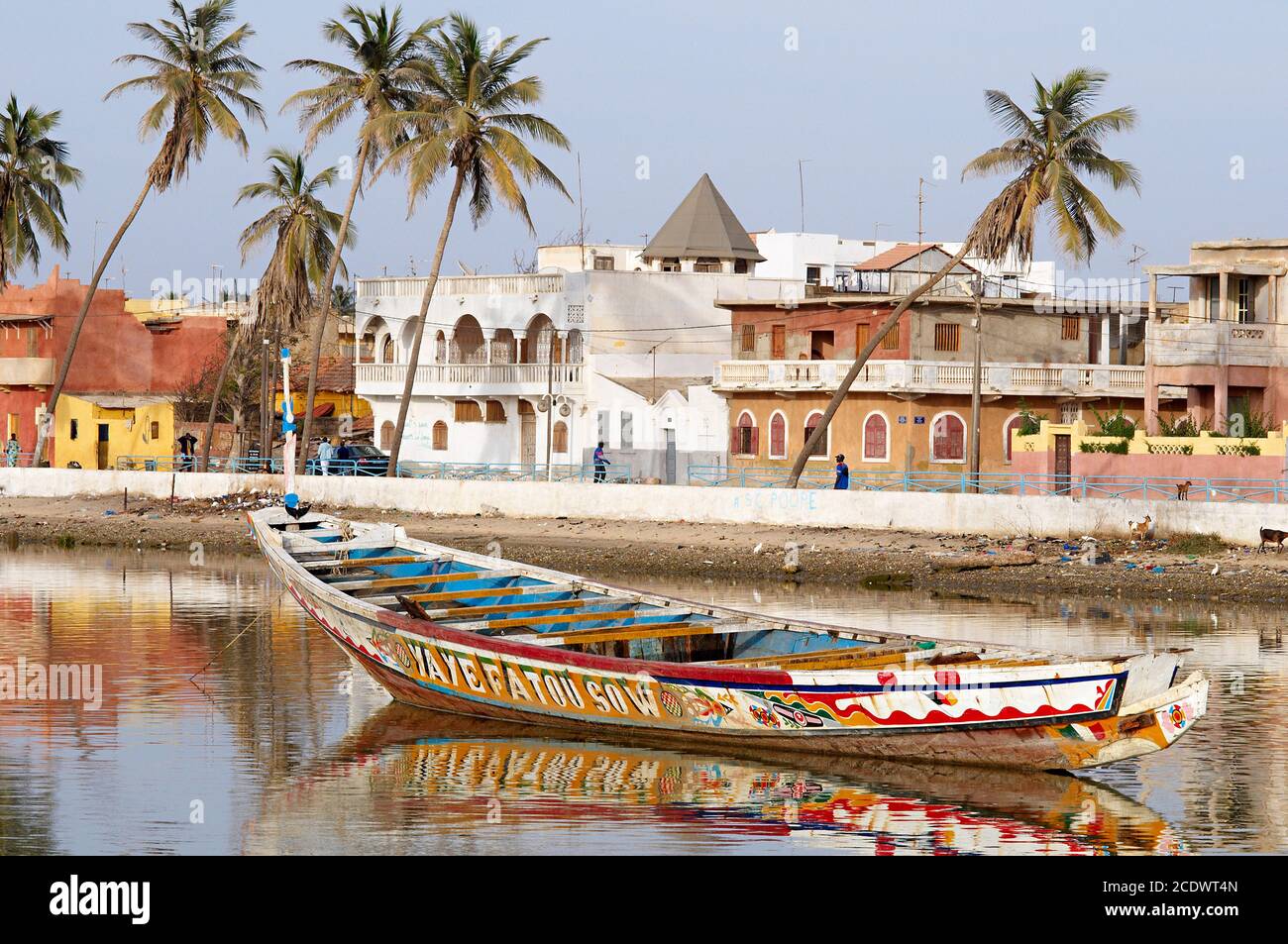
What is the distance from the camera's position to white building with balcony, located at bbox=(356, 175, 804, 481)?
174 feet

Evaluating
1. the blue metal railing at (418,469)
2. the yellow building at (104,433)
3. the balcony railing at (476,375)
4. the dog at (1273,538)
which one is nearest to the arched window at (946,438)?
the blue metal railing at (418,469)

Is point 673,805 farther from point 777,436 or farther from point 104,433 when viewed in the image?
point 104,433

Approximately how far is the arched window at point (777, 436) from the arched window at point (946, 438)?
14.4 feet

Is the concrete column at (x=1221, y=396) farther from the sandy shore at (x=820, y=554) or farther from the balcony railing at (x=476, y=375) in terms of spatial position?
the balcony railing at (x=476, y=375)

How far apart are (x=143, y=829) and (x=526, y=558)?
22.8m

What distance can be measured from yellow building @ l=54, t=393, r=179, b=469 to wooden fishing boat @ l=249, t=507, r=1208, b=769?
39234 millimetres

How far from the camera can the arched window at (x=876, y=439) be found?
47125 mm

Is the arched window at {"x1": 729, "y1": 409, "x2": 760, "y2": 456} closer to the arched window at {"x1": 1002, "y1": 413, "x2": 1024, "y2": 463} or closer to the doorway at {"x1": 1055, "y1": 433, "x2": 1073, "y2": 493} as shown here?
the arched window at {"x1": 1002, "y1": 413, "x2": 1024, "y2": 463}

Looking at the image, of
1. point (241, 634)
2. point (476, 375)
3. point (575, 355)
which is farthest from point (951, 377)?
→ point (241, 634)

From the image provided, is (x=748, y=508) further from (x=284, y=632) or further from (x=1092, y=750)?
(x=1092, y=750)

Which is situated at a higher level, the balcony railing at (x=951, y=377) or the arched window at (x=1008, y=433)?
the balcony railing at (x=951, y=377)

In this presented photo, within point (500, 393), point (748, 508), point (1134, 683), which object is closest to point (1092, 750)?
point (1134, 683)

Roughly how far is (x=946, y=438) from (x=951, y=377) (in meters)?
1.65

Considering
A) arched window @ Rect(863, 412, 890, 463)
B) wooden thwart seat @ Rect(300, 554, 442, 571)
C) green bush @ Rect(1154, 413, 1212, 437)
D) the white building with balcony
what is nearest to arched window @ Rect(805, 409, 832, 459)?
arched window @ Rect(863, 412, 890, 463)
